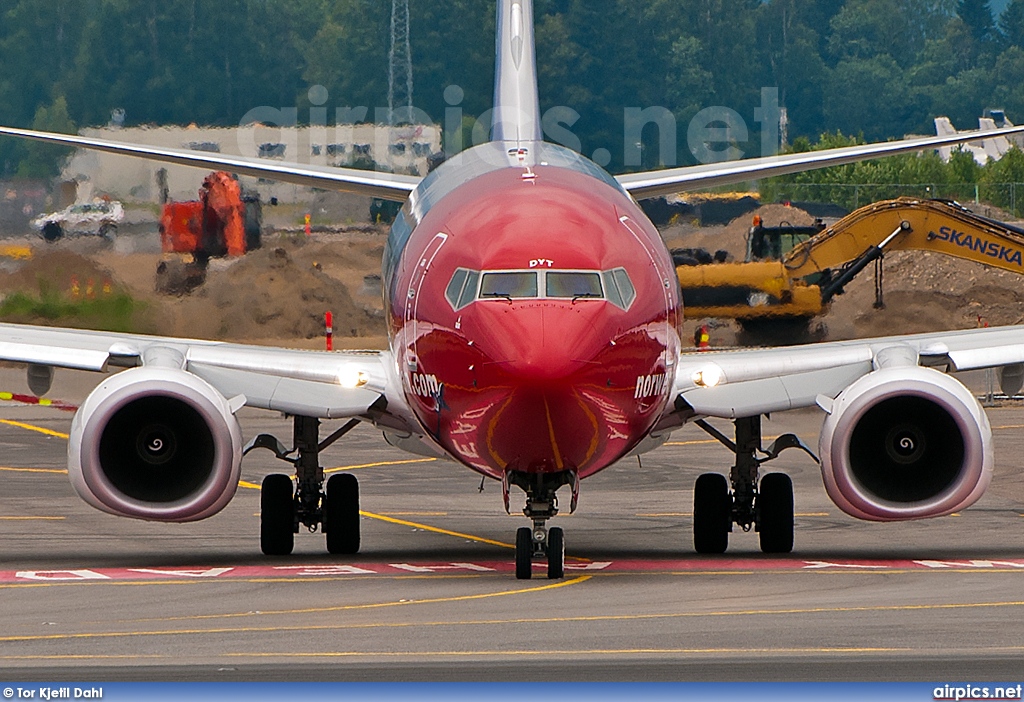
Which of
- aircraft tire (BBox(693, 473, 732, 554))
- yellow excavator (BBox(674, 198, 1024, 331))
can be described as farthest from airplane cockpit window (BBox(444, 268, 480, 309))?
yellow excavator (BBox(674, 198, 1024, 331))

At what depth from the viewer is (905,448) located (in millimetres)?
17750

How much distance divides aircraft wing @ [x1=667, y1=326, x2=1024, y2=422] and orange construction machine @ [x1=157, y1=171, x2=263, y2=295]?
22679mm

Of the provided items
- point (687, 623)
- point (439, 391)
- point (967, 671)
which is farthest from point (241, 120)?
point (967, 671)

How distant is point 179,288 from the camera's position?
132 feet

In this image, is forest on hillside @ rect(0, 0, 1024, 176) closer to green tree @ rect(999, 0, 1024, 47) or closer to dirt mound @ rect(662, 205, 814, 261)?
dirt mound @ rect(662, 205, 814, 261)

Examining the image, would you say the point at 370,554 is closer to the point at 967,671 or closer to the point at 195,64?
the point at 967,671

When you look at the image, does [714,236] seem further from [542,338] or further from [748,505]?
[542,338]

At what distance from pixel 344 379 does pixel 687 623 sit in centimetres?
542

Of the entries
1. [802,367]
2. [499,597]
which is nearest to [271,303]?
[802,367]

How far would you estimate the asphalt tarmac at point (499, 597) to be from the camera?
12.3 m

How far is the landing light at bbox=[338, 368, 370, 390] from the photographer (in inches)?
731

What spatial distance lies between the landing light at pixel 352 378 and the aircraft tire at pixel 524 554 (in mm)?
2400

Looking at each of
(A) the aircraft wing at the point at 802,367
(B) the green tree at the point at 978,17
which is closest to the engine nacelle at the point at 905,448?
(A) the aircraft wing at the point at 802,367

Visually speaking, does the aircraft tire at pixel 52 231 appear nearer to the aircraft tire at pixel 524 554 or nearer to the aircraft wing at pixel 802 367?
the aircraft wing at pixel 802 367
